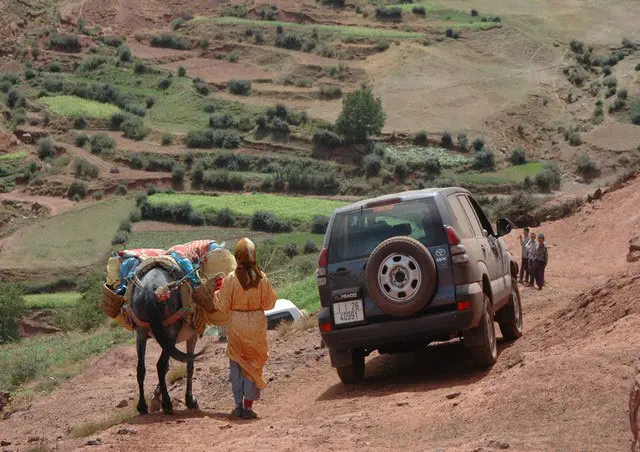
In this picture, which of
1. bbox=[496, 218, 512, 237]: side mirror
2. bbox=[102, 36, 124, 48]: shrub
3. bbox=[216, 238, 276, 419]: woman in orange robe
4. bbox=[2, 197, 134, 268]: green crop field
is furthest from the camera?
bbox=[102, 36, 124, 48]: shrub

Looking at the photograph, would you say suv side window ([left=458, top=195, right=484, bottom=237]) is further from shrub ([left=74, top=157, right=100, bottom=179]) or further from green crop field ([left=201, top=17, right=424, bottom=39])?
green crop field ([left=201, top=17, right=424, bottom=39])

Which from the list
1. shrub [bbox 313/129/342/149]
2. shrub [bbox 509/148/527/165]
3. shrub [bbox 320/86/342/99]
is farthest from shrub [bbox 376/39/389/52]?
shrub [bbox 509/148/527/165]

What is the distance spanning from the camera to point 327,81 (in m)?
107

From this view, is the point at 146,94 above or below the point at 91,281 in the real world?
above

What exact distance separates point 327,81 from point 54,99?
79.7 ft

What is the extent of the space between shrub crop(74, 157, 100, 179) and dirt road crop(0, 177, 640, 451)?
62450mm

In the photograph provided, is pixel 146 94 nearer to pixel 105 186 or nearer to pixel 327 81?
pixel 327 81

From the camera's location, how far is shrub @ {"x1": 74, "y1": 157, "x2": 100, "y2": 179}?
268 ft

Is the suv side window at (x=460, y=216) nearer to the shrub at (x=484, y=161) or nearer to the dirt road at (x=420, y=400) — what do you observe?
the dirt road at (x=420, y=400)

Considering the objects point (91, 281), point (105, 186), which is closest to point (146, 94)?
point (105, 186)

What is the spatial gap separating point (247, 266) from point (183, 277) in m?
1.20

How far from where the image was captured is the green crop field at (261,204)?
7112 cm

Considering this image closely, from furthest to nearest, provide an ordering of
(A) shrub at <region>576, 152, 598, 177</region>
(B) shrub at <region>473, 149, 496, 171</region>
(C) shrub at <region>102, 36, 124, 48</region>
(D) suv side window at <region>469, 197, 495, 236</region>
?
(C) shrub at <region>102, 36, 124, 48</region>
(B) shrub at <region>473, 149, 496, 171</region>
(A) shrub at <region>576, 152, 598, 177</region>
(D) suv side window at <region>469, 197, 495, 236</region>

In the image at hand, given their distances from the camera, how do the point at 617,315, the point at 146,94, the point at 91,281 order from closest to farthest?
1. the point at 617,315
2. the point at 91,281
3. the point at 146,94
